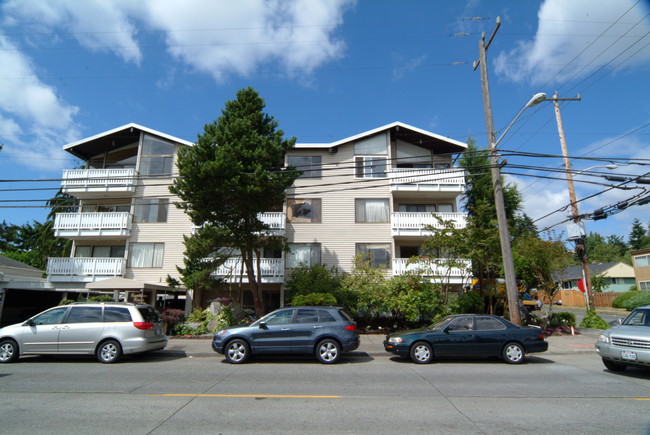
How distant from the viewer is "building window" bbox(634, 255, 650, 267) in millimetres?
38000

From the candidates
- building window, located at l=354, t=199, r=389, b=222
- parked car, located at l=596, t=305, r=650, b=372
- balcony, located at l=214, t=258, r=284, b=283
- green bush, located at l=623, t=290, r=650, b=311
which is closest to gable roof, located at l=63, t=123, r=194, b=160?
balcony, located at l=214, t=258, r=284, b=283

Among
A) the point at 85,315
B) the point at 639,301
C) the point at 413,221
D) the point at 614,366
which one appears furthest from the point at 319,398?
the point at 639,301

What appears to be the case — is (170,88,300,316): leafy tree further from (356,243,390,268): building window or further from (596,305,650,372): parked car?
(596,305,650,372): parked car

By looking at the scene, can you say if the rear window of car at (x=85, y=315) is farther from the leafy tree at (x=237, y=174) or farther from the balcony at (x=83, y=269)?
the balcony at (x=83, y=269)

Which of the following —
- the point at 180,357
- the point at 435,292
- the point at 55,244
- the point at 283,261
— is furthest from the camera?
the point at 55,244

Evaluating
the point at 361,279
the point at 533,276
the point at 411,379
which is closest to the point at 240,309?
the point at 361,279

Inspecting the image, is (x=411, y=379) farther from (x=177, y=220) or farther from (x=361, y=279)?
(x=177, y=220)

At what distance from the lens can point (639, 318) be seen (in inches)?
376

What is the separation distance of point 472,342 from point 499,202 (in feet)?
19.5

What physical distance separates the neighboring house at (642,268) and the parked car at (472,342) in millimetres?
37210

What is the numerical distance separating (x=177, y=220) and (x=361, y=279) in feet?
40.2

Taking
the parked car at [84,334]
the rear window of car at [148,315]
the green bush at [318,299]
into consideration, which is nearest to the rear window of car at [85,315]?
the parked car at [84,334]

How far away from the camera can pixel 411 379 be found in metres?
8.53

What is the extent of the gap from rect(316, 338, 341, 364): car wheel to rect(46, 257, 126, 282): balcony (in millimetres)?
16483
